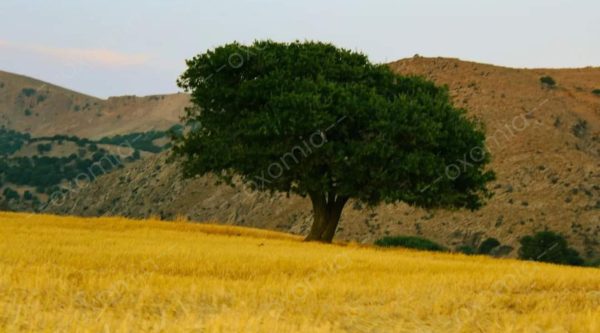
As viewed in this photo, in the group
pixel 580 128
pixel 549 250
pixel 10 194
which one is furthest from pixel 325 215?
pixel 10 194

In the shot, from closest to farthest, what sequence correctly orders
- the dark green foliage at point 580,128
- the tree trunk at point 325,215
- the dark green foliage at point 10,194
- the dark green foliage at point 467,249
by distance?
the tree trunk at point 325,215, the dark green foliage at point 467,249, the dark green foliage at point 580,128, the dark green foliage at point 10,194

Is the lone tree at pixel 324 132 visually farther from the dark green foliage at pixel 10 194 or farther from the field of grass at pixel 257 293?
the dark green foliage at pixel 10 194

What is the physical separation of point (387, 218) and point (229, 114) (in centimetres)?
4843

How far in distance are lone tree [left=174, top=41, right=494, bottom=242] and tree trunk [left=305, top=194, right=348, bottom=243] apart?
54 millimetres

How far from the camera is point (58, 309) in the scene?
40.2 feet

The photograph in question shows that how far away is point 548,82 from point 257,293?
A: 105830 mm

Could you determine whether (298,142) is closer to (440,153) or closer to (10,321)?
(440,153)

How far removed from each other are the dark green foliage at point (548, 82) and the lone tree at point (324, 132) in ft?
248

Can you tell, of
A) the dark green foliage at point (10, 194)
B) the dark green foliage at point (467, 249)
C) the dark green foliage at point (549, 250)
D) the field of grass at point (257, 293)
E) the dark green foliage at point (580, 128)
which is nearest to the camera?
the field of grass at point (257, 293)

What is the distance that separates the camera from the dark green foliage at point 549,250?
209 feet

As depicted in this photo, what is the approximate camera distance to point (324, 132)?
3766 cm

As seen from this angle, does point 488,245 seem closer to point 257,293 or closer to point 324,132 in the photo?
point 324,132

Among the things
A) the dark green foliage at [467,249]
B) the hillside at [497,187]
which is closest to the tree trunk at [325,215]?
the dark green foliage at [467,249]

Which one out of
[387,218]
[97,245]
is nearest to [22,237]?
[97,245]
